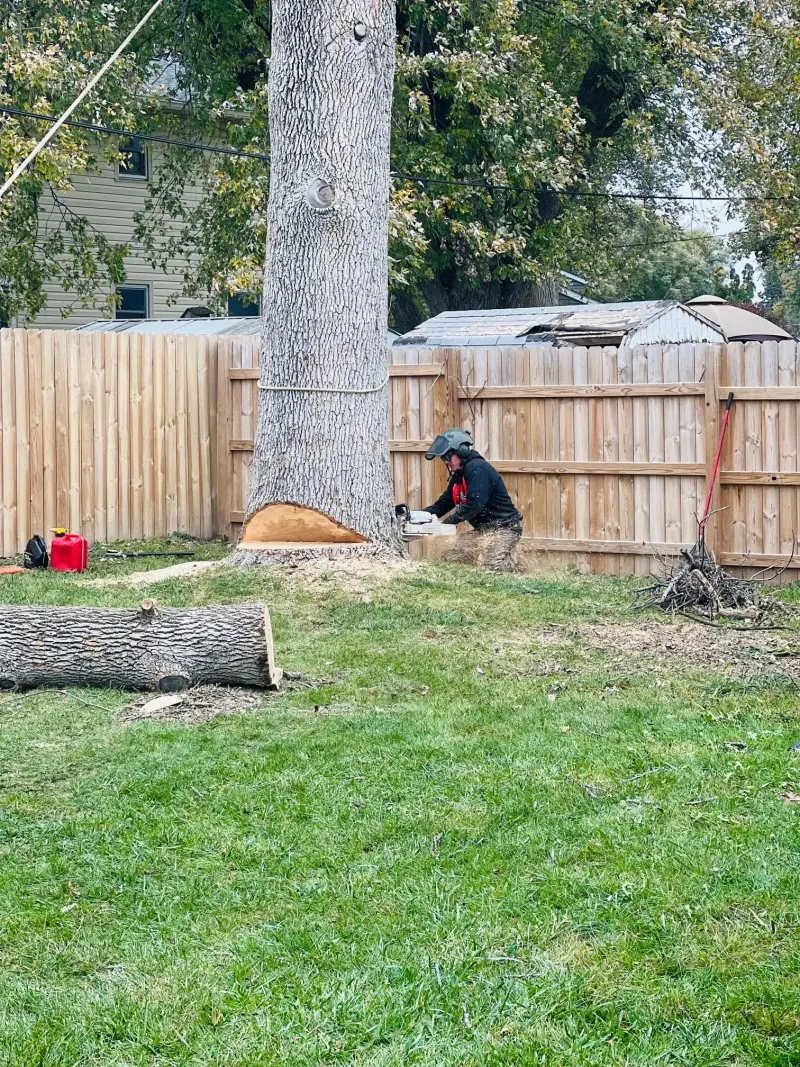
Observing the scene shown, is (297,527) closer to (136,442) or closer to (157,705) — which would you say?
(157,705)

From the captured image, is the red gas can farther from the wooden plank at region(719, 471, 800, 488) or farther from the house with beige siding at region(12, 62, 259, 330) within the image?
the house with beige siding at region(12, 62, 259, 330)

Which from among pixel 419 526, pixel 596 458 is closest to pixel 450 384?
pixel 596 458

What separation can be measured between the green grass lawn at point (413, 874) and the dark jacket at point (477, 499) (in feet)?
13.9

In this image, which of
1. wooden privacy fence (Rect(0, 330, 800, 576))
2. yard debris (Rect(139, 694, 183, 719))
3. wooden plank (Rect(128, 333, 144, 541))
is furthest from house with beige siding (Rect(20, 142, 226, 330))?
yard debris (Rect(139, 694, 183, 719))

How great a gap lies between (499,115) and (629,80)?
426 cm

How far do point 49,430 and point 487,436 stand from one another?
14.0 ft

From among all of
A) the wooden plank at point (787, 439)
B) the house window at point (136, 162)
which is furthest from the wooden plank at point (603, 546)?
the house window at point (136, 162)

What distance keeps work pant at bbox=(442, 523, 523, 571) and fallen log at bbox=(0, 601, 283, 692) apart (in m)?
4.78

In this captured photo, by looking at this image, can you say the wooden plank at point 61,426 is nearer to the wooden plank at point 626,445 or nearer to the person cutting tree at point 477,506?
the person cutting tree at point 477,506

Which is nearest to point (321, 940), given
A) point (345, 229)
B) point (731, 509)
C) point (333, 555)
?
point (333, 555)

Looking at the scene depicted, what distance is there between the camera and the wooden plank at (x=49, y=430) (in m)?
13.1

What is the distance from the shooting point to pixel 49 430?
43.2 feet

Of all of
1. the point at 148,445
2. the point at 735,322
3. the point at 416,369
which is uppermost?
the point at 735,322

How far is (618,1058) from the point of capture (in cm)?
316
